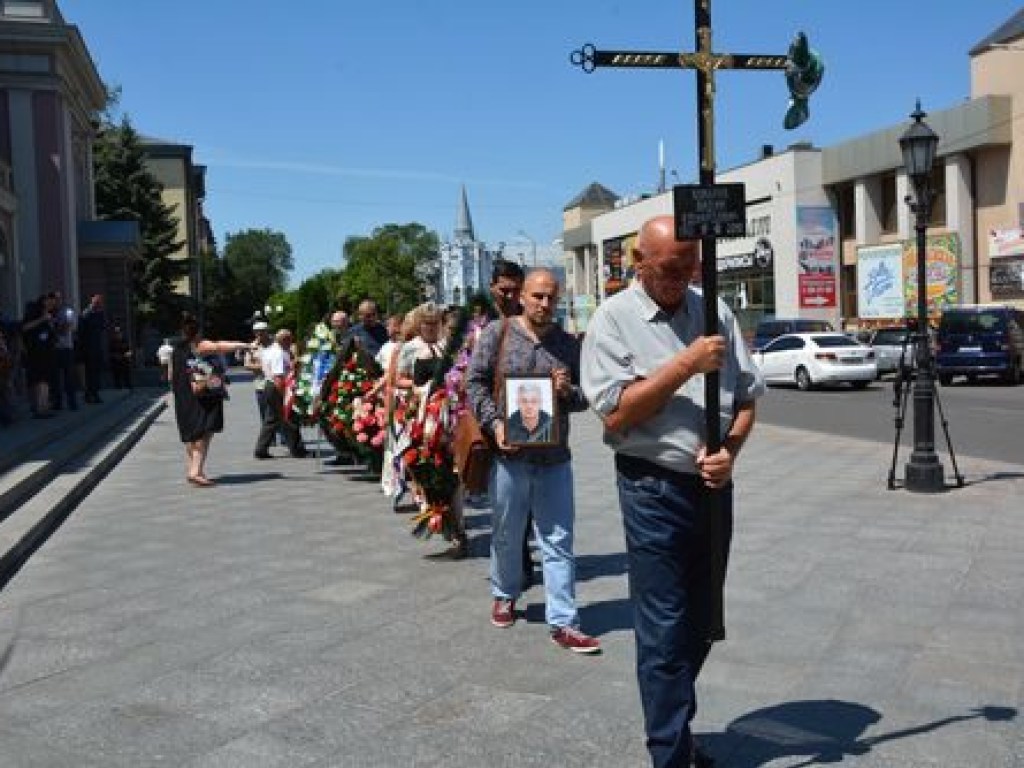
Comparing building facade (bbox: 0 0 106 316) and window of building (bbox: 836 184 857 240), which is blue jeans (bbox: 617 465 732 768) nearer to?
building facade (bbox: 0 0 106 316)

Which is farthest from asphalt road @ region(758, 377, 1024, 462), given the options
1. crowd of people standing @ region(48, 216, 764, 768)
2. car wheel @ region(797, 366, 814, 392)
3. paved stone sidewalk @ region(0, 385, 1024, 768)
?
crowd of people standing @ region(48, 216, 764, 768)

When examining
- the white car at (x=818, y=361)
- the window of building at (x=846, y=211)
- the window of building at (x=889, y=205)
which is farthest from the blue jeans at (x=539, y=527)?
the window of building at (x=846, y=211)

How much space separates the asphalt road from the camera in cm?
1426

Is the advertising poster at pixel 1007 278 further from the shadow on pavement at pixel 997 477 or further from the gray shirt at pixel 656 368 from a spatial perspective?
the gray shirt at pixel 656 368

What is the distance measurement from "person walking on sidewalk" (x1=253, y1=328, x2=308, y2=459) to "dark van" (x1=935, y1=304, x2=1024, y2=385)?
18148mm

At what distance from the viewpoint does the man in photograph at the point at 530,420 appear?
567 cm

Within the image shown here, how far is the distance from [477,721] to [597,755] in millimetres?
565

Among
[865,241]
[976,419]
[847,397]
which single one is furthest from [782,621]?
[865,241]

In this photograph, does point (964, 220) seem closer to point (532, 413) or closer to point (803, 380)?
point (803, 380)

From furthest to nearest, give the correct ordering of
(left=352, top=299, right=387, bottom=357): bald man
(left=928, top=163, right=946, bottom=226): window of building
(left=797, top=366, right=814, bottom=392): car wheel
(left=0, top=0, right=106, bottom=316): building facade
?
(left=928, top=163, right=946, bottom=226): window of building < (left=0, top=0, right=106, bottom=316): building facade < (left=797, top=366, right=814, bottom=392): car wheel < (left=352, top=299, right=387, bottom=357): bald man

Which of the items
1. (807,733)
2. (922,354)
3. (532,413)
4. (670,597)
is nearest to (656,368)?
(670,597)

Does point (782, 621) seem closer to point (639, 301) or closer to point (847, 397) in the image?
point (639, 301)

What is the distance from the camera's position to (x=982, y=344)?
2695 cm

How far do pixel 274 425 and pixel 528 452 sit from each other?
905cm
